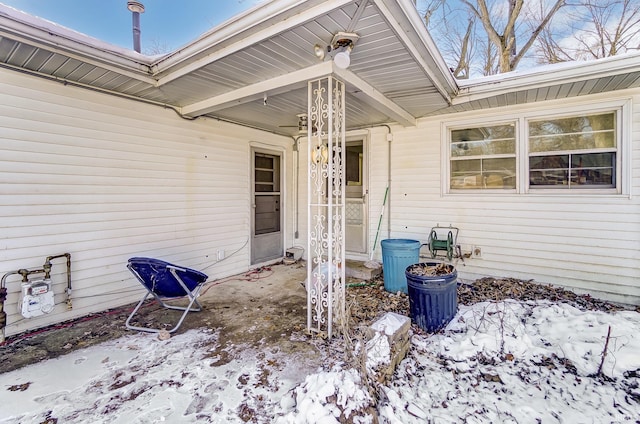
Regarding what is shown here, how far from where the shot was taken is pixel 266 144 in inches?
232

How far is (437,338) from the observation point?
2.93 m

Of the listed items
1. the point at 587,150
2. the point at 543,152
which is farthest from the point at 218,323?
the point at 587,150

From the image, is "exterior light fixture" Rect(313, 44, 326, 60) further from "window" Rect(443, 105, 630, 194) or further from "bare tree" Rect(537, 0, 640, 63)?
"bare tree" Rect(537, 0, 640, 63)

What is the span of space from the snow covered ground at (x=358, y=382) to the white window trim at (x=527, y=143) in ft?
5.74

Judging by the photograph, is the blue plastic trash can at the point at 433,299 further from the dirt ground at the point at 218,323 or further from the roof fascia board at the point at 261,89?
the roof fascia board at the point at 261,89

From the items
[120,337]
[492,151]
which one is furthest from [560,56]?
[120,337]

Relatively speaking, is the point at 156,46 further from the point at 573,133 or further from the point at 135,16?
the point at 573,133

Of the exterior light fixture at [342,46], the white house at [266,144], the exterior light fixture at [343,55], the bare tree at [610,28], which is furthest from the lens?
the bare tree at [610,28]

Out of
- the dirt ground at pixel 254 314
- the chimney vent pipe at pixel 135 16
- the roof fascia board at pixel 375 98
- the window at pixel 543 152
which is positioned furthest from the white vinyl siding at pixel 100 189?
the window at pixel 543 152

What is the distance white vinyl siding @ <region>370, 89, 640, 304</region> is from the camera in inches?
148

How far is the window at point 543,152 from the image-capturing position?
3.86m

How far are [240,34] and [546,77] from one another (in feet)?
11.2

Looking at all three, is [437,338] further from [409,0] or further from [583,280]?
[409,0]

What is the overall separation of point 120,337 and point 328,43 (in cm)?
347
